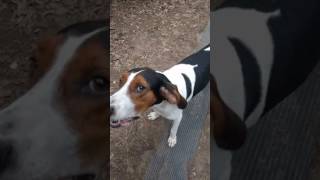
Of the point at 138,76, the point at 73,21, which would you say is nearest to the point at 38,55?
the point at 73,21

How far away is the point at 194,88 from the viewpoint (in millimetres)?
1893

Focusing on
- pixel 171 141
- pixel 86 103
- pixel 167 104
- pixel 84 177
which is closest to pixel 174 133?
pixel 171 141

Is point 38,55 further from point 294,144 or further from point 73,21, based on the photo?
point 294,144

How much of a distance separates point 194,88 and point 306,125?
54 cm

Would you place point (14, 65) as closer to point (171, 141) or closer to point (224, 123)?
point (224, 123)

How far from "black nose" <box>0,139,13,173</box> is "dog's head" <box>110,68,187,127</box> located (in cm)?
81

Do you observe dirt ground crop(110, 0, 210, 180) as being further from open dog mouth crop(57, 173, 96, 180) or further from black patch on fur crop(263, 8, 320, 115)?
open dog mouth crop(57, 173, 96, 180)

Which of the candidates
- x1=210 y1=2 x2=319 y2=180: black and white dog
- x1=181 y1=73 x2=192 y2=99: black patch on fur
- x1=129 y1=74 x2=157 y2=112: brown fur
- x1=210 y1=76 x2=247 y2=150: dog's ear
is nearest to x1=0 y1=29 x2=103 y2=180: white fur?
x1=210 y1=2 x2=319 y2=180: black and white dog

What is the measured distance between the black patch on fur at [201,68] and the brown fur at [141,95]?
30 cm

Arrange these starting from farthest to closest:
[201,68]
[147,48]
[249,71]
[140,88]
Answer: [147,48]
[201,68]
[140,88]
[249,71]

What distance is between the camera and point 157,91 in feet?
5.42

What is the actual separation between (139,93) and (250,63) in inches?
18.3

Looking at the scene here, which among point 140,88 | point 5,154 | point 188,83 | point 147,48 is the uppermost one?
point 5,154

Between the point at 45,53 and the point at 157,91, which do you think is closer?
the point at 45,53
